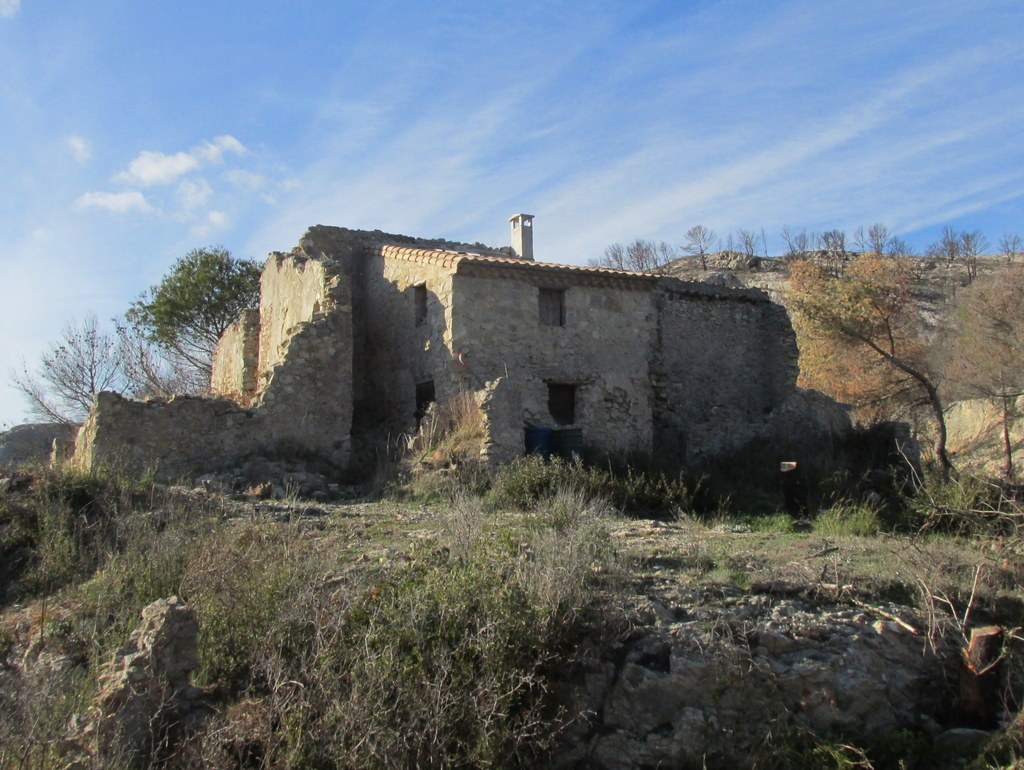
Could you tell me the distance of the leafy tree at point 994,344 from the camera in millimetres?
25594

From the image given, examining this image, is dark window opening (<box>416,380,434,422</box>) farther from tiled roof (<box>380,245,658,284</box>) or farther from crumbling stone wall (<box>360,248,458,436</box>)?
tiled roof (<box>380,245,658,284</box>)

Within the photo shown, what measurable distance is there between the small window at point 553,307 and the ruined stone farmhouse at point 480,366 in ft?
0.08

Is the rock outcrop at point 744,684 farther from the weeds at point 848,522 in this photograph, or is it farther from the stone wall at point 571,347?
the stone wall at point 571,347

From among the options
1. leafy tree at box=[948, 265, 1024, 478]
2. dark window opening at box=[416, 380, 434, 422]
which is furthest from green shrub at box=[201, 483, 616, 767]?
leafy tree at box=[948, 265, 1024, 478]

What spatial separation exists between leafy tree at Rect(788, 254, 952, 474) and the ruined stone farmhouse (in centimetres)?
721

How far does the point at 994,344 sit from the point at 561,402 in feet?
49.9

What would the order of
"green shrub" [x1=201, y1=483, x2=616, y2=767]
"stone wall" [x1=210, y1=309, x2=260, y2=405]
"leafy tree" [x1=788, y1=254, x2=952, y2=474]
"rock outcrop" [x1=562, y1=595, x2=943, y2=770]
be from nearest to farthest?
"green shrub" [x1=201, y1=483, x2=616, y2=767] → "rock outcrop" [x1=562, y1=595, x2=943, y2=770] → "stone wall" [x1=210, y1=309, x2=260, y2=405] → "leafy tree" [x1=788, y1=254, x2=952, y2=474]

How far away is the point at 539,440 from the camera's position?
16266 mm

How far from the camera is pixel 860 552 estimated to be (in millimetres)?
10406

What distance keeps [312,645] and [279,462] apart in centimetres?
845

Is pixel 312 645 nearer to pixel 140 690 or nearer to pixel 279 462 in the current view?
pixel 140 690

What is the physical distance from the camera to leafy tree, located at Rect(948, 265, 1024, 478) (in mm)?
25594

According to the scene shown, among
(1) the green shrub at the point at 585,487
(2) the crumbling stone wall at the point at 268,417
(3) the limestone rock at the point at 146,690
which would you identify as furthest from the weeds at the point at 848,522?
(3) the limestone rock at the point at 146,690

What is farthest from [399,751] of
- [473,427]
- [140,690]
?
[473,427]
